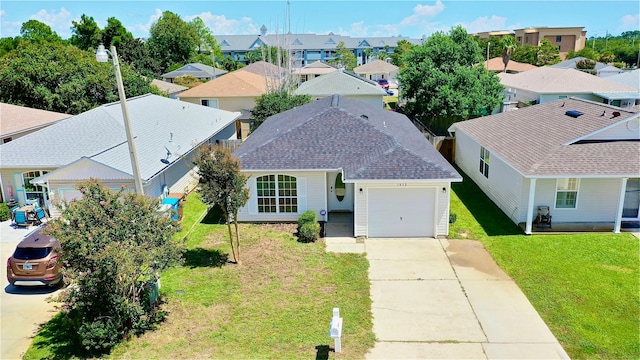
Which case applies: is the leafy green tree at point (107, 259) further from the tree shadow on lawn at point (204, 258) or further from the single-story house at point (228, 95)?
the single-story house at point (228, 95)

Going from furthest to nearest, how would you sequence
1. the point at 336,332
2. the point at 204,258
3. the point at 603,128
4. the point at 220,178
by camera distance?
the point at 603,128 → the point at 204,258 → the point at 220,178 → the point at 336,332

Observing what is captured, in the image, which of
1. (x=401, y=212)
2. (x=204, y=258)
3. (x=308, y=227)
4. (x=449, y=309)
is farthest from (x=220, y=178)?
(x=449, y=309)

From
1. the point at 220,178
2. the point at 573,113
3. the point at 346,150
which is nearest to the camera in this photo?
the point at 220,178

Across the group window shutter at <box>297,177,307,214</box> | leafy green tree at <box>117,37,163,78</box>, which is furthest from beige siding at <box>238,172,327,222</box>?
leafy green tree at <box>117,37,163,78</box>

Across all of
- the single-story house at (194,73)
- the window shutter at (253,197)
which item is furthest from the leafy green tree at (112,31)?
the window shutter at (253,197)

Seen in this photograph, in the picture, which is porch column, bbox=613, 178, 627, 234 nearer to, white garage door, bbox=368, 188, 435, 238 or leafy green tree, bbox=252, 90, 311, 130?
white garage door, bbox=368, 188, 435, 238

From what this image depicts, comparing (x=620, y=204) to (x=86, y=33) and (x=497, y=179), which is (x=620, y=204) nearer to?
(x=497, y=179)

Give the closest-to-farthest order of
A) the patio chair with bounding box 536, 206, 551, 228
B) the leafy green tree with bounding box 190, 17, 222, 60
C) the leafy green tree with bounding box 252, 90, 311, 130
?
the patio chair with bounding box 536, 206, 551, 228
the leafy green tree with bounding box 252, 90, 311, 130
the leafy green tree with bounding box 190, 17, 222, 60

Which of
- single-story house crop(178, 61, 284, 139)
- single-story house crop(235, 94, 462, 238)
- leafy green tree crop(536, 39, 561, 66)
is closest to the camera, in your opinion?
single-story house crop(235, 94, 462, 238)
